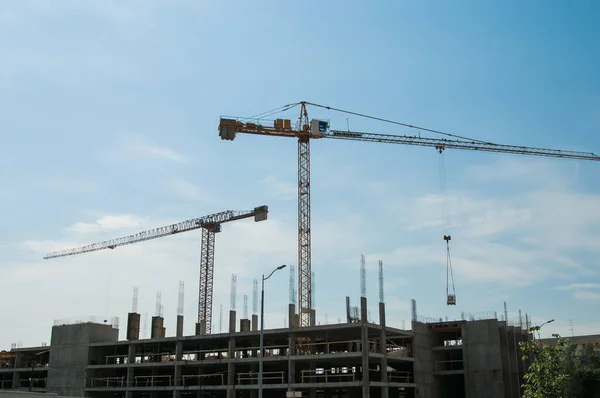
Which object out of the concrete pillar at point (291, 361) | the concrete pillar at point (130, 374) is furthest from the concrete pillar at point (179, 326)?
the concrete pillar at point (291, 361)

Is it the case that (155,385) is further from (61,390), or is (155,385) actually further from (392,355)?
(392,355)

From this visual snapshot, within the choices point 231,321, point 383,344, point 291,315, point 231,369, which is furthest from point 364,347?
→ point 231,321

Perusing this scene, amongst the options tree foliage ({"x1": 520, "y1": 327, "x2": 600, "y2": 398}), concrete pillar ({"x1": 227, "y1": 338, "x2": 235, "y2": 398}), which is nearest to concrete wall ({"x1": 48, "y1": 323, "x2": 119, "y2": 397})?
concrete pillar ({"x1": 227, "y1": 338, "x2": 235, "y2": 398})

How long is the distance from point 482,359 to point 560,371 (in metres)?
17.2

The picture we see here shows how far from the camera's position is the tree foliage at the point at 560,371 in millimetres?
43312

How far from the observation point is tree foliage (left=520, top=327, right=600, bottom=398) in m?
43.3

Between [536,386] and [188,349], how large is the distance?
44.1 m

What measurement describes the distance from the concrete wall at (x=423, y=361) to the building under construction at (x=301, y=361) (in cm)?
10

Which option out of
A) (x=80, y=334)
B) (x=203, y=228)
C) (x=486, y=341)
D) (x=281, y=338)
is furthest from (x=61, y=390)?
(x=486, y=341)

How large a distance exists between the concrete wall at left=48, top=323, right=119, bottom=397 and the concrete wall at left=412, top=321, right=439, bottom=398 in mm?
37656

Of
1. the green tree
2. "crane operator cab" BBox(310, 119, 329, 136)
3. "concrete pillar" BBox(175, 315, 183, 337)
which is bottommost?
the green tree

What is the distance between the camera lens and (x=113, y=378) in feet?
243

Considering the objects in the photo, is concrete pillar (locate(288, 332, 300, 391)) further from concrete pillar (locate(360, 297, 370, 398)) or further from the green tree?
the green tree

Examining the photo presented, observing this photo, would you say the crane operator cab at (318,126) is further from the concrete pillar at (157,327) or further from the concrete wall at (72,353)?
the concrete wall at (72,353)
